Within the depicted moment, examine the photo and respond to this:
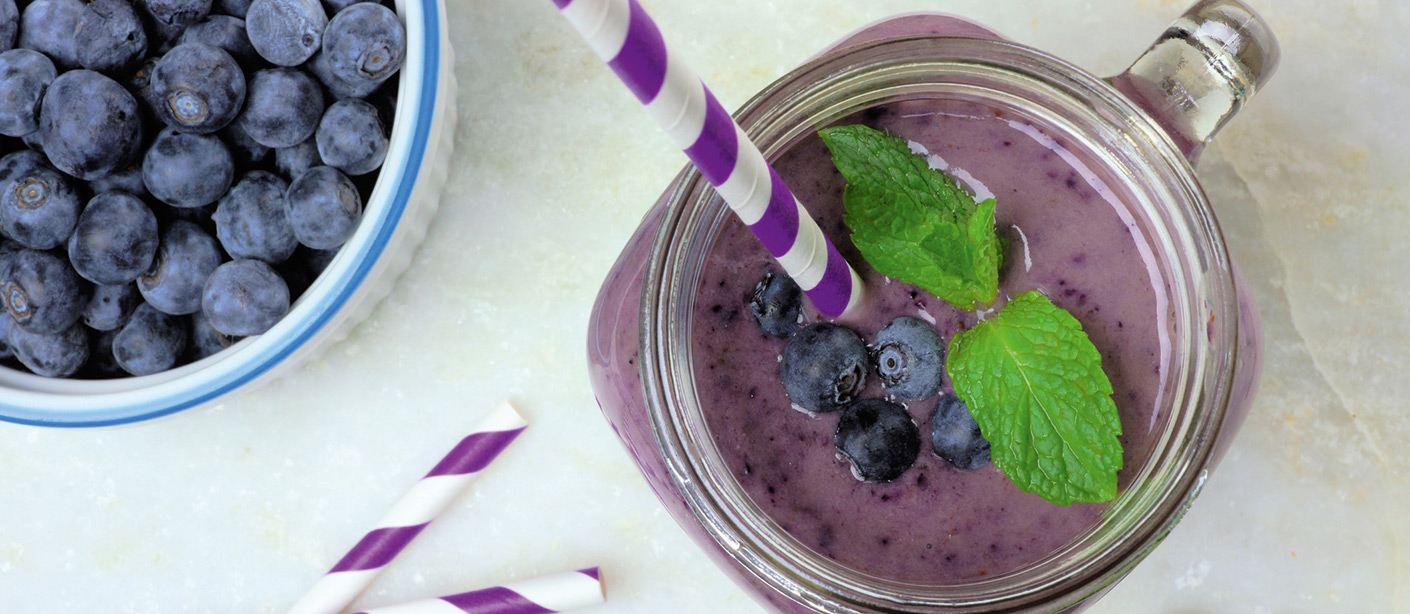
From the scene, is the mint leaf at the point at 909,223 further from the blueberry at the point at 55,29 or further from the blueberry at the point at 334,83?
the blueberry at the point at 55,29

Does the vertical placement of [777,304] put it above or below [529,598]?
above

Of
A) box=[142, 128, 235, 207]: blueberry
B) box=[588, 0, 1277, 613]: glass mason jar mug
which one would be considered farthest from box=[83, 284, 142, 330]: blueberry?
box=[588, 0, 1277, 613]: glass mason jar mug

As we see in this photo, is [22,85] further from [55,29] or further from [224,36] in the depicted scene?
[224,36]

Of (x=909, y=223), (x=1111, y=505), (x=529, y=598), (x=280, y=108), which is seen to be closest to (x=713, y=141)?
(x=909, y=223)

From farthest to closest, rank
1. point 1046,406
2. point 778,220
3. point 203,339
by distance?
point 203,339 < point 1046,406 < point 778,220

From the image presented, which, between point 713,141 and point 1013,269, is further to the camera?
point 1013,269

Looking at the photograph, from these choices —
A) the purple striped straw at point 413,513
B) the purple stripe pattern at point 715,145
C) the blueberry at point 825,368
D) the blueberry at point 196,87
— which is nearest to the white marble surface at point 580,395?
the purple striped straw at point 413,513
